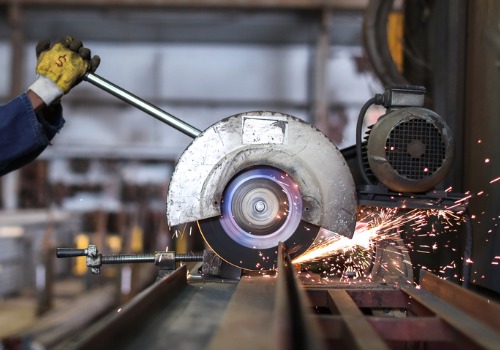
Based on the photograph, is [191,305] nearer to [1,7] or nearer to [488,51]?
[488,51]

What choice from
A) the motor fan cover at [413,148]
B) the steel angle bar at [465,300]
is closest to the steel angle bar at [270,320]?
the steel angle bar at [465,300]

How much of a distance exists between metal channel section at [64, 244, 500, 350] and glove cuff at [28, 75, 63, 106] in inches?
31.5

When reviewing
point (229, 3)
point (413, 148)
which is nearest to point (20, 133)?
point (413, 148)

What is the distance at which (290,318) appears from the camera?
3.47ft

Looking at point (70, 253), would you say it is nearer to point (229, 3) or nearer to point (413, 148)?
point (413, 148)

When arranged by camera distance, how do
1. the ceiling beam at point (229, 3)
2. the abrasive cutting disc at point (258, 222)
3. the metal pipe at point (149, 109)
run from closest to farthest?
the abrasive cutting disc at point (258, 222), the metal pipe at point (149, 109), the ceiling beam at point (229, 3)

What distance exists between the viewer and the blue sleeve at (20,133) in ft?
6.80

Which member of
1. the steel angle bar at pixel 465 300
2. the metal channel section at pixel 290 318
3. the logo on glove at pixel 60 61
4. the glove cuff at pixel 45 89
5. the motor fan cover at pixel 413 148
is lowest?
the metal channel section at pixel 290 318

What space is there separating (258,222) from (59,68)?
0.83 metres

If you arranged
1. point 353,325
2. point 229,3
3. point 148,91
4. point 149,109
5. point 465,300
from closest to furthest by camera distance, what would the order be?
point 353,325, point 465,300, point 149,109, point 229,3, point 148,91

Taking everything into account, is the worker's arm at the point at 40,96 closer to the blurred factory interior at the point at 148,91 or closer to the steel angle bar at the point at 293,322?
the steel angle bar at the point at 293,322

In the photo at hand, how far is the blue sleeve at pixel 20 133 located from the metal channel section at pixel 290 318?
2.54 feet

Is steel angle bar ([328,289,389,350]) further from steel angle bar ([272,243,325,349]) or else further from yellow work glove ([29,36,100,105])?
yellow work glove ([29,36,100,105])

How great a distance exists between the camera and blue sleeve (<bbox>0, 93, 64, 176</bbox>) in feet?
6.80
